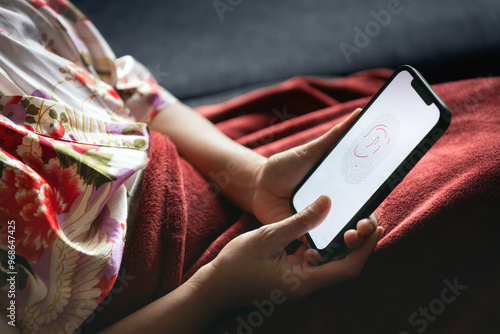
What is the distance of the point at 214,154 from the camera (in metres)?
0.58

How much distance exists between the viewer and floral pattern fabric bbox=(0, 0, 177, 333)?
377 millimetres

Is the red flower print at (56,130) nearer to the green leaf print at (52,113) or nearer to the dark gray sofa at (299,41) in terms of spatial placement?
the green leaf print at (52,113)

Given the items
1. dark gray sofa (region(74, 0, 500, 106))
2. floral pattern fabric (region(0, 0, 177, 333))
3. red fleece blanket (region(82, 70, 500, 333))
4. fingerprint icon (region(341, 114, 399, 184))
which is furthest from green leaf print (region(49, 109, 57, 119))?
dark gray sofa (region(74, 0, 500, 106))

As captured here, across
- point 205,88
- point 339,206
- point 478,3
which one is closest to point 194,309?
point 339,206

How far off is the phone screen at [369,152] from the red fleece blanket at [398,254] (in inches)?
2.3

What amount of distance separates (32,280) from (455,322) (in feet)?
1.51

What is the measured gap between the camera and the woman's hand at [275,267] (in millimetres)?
425

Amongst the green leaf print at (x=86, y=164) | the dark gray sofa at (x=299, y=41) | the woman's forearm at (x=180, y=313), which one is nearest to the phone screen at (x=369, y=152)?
the woman's forearm at (x=180, y=313)

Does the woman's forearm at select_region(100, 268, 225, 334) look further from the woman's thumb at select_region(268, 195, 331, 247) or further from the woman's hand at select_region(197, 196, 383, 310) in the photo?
the woman's thumb at select_region(268, 195, 331, 247)

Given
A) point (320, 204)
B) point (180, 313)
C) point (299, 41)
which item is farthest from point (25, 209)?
point (299, 41)

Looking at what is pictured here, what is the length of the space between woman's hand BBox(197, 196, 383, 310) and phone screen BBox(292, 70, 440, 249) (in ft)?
0.12

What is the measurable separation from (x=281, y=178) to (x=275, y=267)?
13cm

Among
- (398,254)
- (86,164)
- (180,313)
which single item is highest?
(86,164)

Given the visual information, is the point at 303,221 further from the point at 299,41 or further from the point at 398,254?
the point at 299,41
